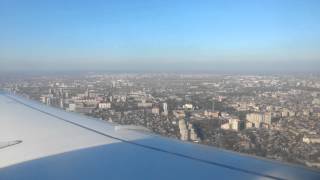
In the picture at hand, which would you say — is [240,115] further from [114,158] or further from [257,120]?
[114,158]

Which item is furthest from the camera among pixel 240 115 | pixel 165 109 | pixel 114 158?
pixel 165 109

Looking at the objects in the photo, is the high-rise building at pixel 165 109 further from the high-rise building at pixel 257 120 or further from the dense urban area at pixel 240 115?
the high-rise building at pixel 257 120

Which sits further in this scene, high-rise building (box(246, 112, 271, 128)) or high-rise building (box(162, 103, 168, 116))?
high-rise building (box(162, 103, 168, 116))

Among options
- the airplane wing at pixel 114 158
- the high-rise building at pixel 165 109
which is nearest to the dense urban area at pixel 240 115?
the high-rise building at pixel 165 109

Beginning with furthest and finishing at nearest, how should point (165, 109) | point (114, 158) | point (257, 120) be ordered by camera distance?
point (165, 109) < point (257, 120) < point (114, 158)

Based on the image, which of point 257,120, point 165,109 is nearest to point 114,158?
point 257,120

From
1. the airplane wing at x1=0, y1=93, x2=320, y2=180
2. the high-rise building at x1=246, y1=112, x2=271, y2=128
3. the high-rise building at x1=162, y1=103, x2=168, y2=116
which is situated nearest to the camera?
the airplane wing at x1=0, y1=93, x2=320, y2=180

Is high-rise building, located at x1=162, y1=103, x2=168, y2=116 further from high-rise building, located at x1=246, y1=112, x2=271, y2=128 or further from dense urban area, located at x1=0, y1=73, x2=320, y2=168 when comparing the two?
high-rise building, located at x1=246, y1=112, x2=271, y2=128

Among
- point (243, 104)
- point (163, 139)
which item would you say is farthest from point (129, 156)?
point (243, 104)

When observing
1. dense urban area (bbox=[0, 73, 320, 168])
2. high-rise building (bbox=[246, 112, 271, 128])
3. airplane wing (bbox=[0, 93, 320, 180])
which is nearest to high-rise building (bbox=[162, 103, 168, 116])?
dense urban area (bbox=[0, 73, 320, 168])
